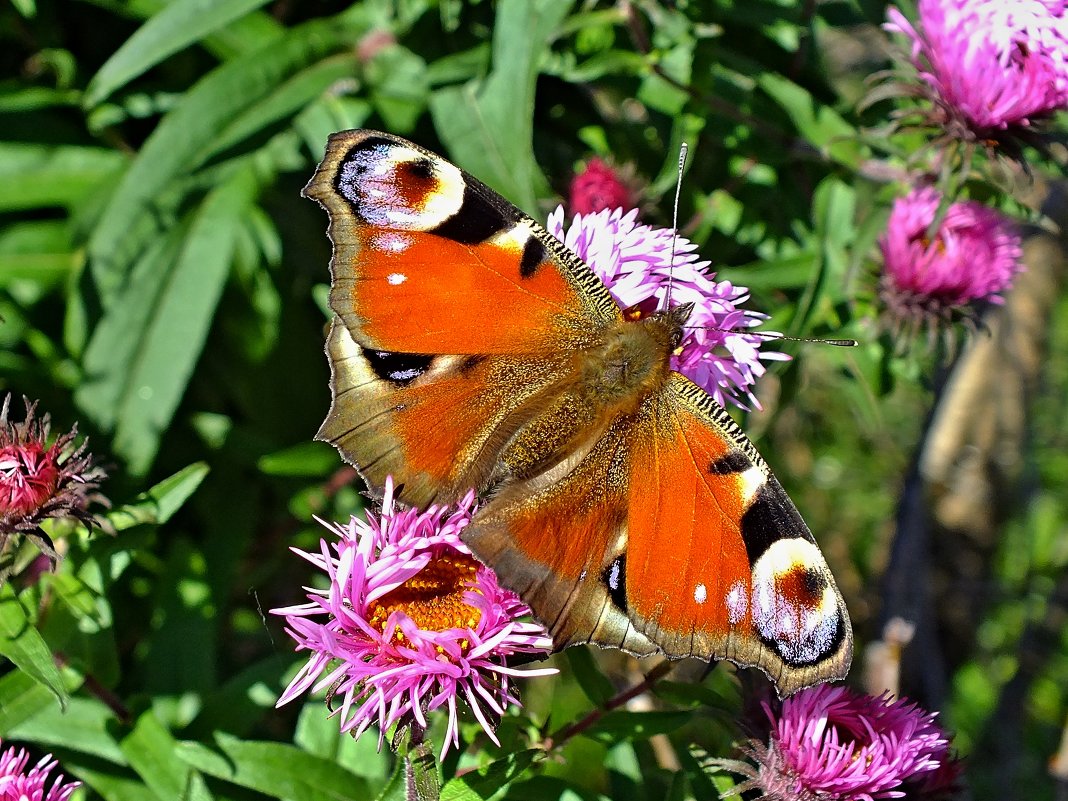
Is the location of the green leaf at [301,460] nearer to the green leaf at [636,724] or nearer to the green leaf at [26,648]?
the green leaf at [26,648]

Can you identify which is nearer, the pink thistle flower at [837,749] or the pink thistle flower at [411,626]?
the pink thistle flower at [411,626]

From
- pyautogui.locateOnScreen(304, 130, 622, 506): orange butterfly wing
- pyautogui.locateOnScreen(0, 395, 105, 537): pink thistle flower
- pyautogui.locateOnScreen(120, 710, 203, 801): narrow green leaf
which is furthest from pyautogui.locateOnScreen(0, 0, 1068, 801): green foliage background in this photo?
pyautogui.locateOnScreen(304, 130, 622, 506): orange butterfly wing

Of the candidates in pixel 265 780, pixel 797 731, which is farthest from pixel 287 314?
pixel 797 731

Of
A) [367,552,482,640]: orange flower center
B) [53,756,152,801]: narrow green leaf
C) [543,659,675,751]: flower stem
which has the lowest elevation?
[53,756,152,801]: narrow green leaf

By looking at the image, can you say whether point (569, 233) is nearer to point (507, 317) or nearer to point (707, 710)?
point (507, 317)

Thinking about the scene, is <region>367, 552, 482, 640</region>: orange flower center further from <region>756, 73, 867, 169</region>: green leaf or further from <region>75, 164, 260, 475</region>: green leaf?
<region>756, 73, 867, 169</region>: green leaf

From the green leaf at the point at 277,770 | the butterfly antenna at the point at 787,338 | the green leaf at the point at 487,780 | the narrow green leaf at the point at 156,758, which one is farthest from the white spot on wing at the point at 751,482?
the narrow green leaf at the point at 156,758
